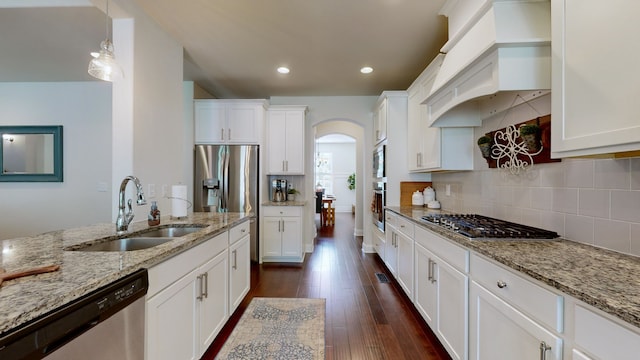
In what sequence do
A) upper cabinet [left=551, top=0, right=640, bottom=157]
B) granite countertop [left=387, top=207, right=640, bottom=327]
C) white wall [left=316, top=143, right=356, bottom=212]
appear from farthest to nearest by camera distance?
white wall [left=316, top=143, right=356, bottom=212] < upper cabinet [left=551, top=0, right=640, bottom=157] < granite countertop [left=387, top=207, right=640, bottom=327]

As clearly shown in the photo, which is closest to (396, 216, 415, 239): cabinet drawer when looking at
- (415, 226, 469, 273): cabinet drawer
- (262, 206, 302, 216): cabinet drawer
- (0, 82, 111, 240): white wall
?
(415, 226, 469, 273): cabinet drawer

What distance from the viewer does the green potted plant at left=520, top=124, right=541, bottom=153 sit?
5.51 ft

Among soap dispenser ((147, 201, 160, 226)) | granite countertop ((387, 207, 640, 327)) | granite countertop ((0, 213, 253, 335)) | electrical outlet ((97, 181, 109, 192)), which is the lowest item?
granite countertop ((387, 207, 640, 327))

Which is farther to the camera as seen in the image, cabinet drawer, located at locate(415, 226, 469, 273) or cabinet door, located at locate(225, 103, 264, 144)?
cabinet door, located at locate(225, 103, 264, 144)

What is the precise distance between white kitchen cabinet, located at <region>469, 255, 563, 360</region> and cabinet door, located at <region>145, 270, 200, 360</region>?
61.0 inches

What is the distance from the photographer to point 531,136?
169 cm

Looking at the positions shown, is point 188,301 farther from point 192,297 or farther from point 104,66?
point 104,66

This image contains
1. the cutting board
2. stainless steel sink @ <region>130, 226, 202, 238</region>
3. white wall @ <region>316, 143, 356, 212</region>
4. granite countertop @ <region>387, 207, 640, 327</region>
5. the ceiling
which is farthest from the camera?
white wall @ <region>316, 143, 356, 212</region>

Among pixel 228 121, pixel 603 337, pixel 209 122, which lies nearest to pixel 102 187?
pixel 209 122

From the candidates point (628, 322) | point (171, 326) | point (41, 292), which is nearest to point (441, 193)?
point (628, 322)

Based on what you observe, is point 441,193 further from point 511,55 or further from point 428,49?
point 511,55

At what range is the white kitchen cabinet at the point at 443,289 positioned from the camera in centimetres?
155

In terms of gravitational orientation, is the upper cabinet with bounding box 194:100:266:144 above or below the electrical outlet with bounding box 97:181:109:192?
above

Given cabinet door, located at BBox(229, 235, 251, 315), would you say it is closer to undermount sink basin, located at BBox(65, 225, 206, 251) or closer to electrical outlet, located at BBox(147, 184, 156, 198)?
undermount sink basin, located at BBox(65, 225, 206, 251)
